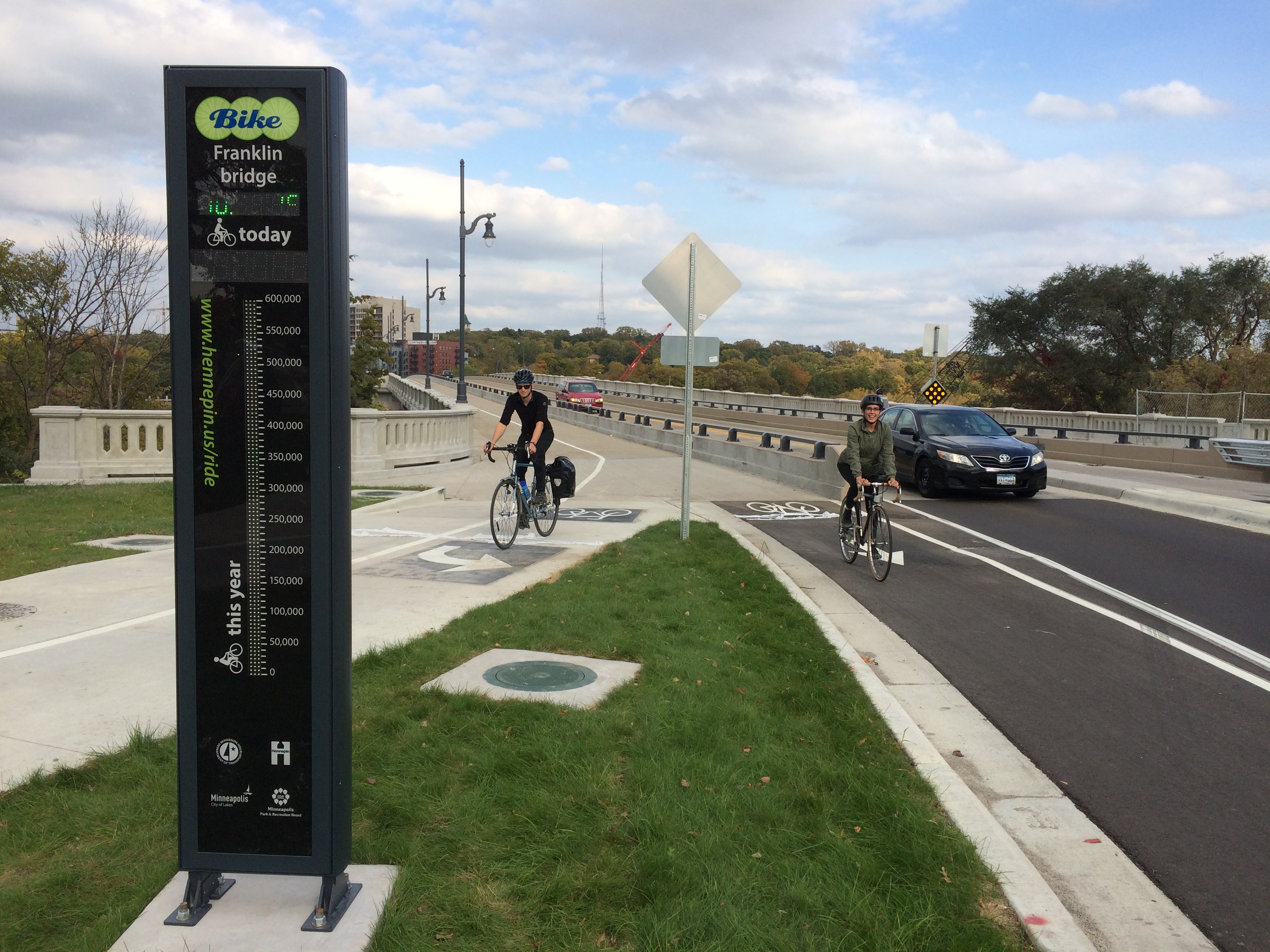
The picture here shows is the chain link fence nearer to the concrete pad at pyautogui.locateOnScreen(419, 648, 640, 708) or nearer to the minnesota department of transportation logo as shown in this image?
the concrete pad at pyautogui.locateOnScreen(419, 648, 640, 708)

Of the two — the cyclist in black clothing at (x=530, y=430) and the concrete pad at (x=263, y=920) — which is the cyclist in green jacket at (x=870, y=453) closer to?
the cyclist in black clothing at (x=530, y=430)

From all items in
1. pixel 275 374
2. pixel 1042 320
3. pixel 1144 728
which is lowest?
pixel 1144 728

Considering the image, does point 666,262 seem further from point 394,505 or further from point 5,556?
point 5,556

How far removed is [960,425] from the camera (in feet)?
59.8

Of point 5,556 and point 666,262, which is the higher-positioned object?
point 666,262

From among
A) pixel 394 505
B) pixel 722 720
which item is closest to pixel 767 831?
pixel 722 720

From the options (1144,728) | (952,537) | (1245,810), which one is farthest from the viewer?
(952,537)

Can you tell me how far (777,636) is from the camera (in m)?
6.98

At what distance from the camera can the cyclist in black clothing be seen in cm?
1120

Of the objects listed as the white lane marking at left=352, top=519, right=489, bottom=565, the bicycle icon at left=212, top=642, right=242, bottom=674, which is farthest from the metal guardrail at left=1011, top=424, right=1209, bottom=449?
the bicycle icon at left=212, top=642, right=242, bottom=674

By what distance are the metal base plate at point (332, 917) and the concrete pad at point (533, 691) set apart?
1981 millimetres

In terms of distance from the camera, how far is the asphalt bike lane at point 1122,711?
3.88 meters

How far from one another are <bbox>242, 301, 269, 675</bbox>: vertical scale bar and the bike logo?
255 millimetres

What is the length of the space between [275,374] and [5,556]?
8.63m
